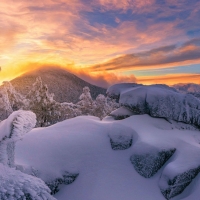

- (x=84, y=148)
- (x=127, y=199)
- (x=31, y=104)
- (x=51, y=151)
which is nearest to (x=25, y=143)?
(x=51, y=151)

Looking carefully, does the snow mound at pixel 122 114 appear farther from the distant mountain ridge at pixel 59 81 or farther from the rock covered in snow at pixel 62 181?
the distant mountain ridge at pixel 59 81

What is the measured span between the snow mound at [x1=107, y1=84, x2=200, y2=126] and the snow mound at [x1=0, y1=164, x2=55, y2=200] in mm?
11572

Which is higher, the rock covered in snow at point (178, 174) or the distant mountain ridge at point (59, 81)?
the rock covered in snow at point (178, 174)

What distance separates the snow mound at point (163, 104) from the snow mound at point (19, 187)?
11.6 metres

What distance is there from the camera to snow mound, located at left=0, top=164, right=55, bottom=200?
111 cm

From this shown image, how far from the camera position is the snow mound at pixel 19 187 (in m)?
1.11

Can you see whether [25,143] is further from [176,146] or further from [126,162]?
[176,146]

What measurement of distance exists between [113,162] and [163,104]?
4.25 metres

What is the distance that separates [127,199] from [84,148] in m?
2.61

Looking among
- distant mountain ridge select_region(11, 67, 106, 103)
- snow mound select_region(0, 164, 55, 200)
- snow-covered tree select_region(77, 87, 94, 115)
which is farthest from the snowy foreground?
distant mountain ridge select_region(11, 67, 106, 103)

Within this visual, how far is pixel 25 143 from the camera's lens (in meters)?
10.8

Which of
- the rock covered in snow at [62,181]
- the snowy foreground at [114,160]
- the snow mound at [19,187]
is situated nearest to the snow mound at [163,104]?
the snowy foreground at [114,160]

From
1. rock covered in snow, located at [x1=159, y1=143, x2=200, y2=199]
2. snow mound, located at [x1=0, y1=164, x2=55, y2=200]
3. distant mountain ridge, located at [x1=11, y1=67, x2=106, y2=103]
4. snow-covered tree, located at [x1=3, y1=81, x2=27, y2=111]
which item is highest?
snow mound, located at [x1=0, y1=164, x2=55, y2=200]

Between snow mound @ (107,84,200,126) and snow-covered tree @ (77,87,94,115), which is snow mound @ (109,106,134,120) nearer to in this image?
snow mound @ (107,84,200,126)
